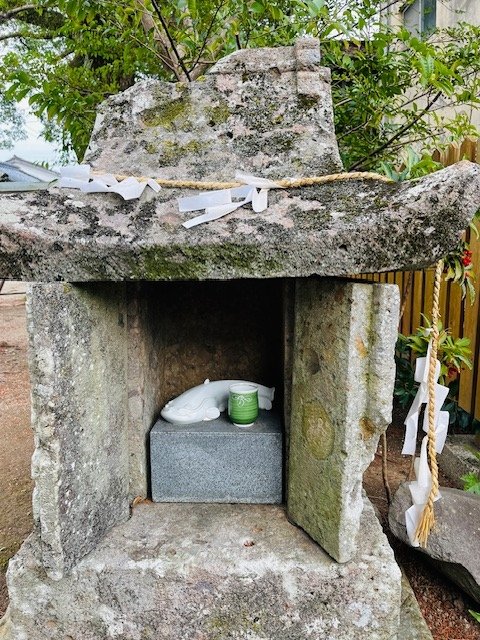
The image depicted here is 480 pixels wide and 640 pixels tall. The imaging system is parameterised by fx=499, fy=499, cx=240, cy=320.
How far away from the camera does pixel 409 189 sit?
3.71ft

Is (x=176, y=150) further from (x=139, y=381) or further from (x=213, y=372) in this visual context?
(x=213, y=372)

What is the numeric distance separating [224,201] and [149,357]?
731mm

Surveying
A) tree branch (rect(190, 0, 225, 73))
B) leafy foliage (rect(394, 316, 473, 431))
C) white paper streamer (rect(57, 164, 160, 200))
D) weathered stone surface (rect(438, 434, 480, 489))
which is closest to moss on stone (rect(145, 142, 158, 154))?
white paper streamer (rect(57, 164, 160, 200))

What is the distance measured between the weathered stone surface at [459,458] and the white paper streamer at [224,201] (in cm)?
211

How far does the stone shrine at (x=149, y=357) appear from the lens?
1157 millimetres

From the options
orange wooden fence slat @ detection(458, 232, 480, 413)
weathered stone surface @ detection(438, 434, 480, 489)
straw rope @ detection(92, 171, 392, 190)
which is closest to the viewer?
straw rope @ detection(92, 171, 392, 190)

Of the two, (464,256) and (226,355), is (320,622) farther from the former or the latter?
(464,256)

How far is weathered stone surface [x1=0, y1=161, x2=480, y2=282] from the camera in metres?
1.07

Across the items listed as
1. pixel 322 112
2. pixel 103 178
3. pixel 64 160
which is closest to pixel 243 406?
pixel 103 178

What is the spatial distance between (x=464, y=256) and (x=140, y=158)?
60.6 inches

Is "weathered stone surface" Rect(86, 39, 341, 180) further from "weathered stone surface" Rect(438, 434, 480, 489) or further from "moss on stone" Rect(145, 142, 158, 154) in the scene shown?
"weathered stone surface" Rect(438, 434, 480, 489)

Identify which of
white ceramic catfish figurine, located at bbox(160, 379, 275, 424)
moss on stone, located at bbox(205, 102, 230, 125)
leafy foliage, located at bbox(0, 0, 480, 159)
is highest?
leafy foliage, located at bbox(0, 0, 480, 159)

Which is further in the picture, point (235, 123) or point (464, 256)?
point (464, 256)

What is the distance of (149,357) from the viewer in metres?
1.77
